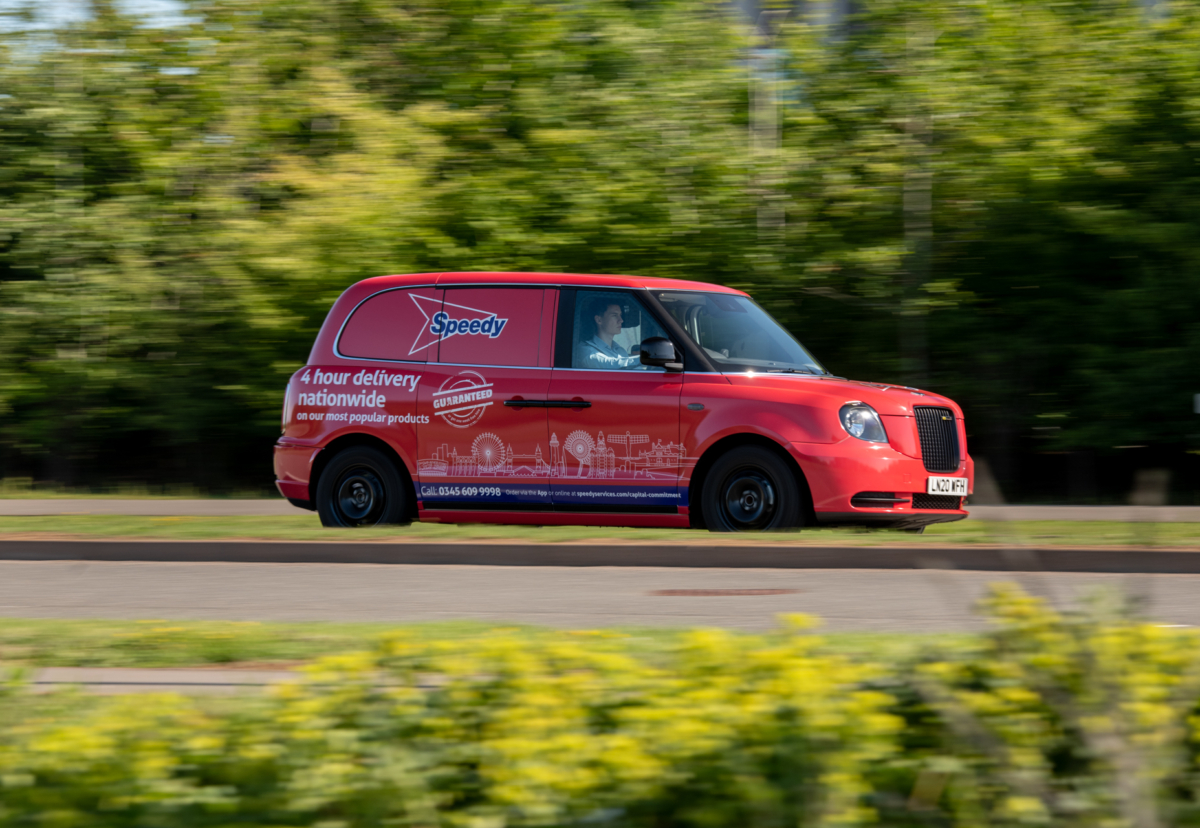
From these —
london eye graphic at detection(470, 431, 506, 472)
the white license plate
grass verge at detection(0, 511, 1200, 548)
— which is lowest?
grass verge at detection(0, 511, 1200, 548)

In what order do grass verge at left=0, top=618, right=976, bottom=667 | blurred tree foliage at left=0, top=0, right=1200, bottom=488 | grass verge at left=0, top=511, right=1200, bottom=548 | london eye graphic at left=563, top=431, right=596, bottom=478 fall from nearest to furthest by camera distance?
grass verge at left=0, top=618, right=976, bottom=667, grass verge at left=0, top=511, right=1200, bottom=548, london eye graphic at left=563, top=431, right=596, bottom=478, blurred tree foliage at left=0, top=0, right=1200, bottom=488

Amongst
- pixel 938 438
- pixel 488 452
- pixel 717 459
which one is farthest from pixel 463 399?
pixel 938 438

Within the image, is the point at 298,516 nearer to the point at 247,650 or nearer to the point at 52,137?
the point at 247,650

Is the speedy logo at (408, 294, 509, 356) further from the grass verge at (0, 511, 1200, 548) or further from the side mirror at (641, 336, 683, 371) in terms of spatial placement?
the grass verge at (0, 511, 1200, 548)

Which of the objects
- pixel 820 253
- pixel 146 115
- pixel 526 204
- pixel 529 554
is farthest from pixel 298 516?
pixel 146 115

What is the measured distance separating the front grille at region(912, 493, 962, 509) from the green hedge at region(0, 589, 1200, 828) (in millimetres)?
6680

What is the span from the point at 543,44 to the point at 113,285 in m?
6.07

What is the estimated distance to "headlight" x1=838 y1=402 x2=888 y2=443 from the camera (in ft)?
33.1

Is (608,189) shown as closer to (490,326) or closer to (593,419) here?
(490,326)

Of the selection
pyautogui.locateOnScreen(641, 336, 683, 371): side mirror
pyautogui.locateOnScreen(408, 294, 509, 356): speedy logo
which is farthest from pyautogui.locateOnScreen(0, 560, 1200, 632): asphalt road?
pyautogui.locateOnScreen(408, 294, 509, 356): speedy logo

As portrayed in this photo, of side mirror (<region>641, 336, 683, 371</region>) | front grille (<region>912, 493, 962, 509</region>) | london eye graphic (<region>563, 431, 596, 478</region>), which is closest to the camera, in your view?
front grille (<region>912, 493, 962, 509</region>)

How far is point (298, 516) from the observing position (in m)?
12.3

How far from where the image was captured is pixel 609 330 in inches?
431

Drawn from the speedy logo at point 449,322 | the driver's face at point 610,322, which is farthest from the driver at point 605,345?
the speedy logo at point 449,322
